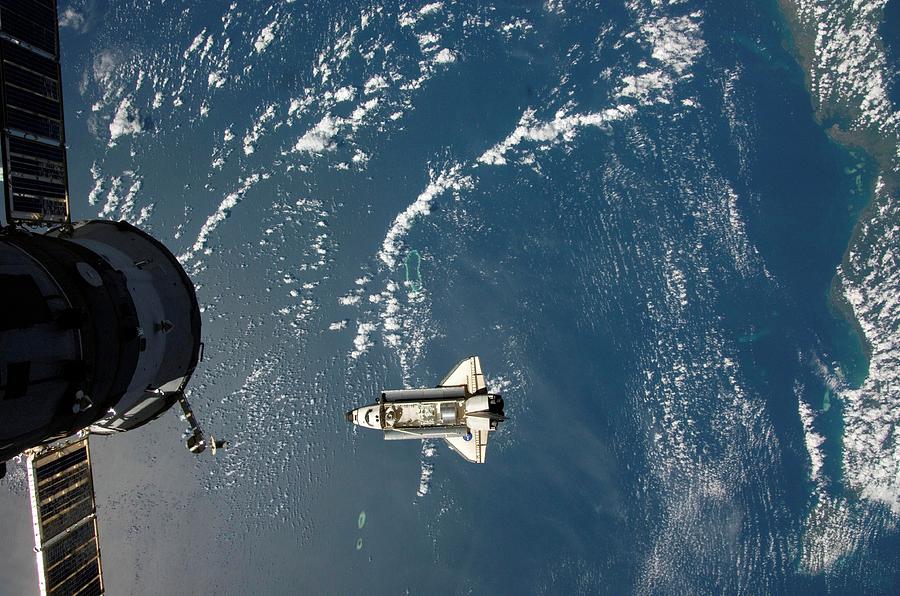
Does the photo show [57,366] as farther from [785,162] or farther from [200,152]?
[785,162]

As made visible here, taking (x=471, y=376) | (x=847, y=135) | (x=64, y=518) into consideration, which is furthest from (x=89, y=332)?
(x=847, y=135)

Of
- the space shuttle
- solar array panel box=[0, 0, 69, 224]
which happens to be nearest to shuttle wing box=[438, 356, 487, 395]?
the space shuttle

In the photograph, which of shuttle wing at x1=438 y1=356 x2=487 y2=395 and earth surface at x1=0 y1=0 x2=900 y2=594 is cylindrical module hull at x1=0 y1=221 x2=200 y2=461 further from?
earth surface at x1=0 y1=0 x2=900 y2=594

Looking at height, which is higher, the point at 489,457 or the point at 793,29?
the point at 793,29

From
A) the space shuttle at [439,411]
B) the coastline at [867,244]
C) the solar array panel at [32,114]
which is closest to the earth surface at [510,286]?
the coastline at [867,244]

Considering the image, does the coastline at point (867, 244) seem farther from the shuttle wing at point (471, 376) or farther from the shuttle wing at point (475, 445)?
the shuttle wing at point (471, 376)

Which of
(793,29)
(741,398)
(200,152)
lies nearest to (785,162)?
(793,29)

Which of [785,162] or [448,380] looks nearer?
[448,380]
